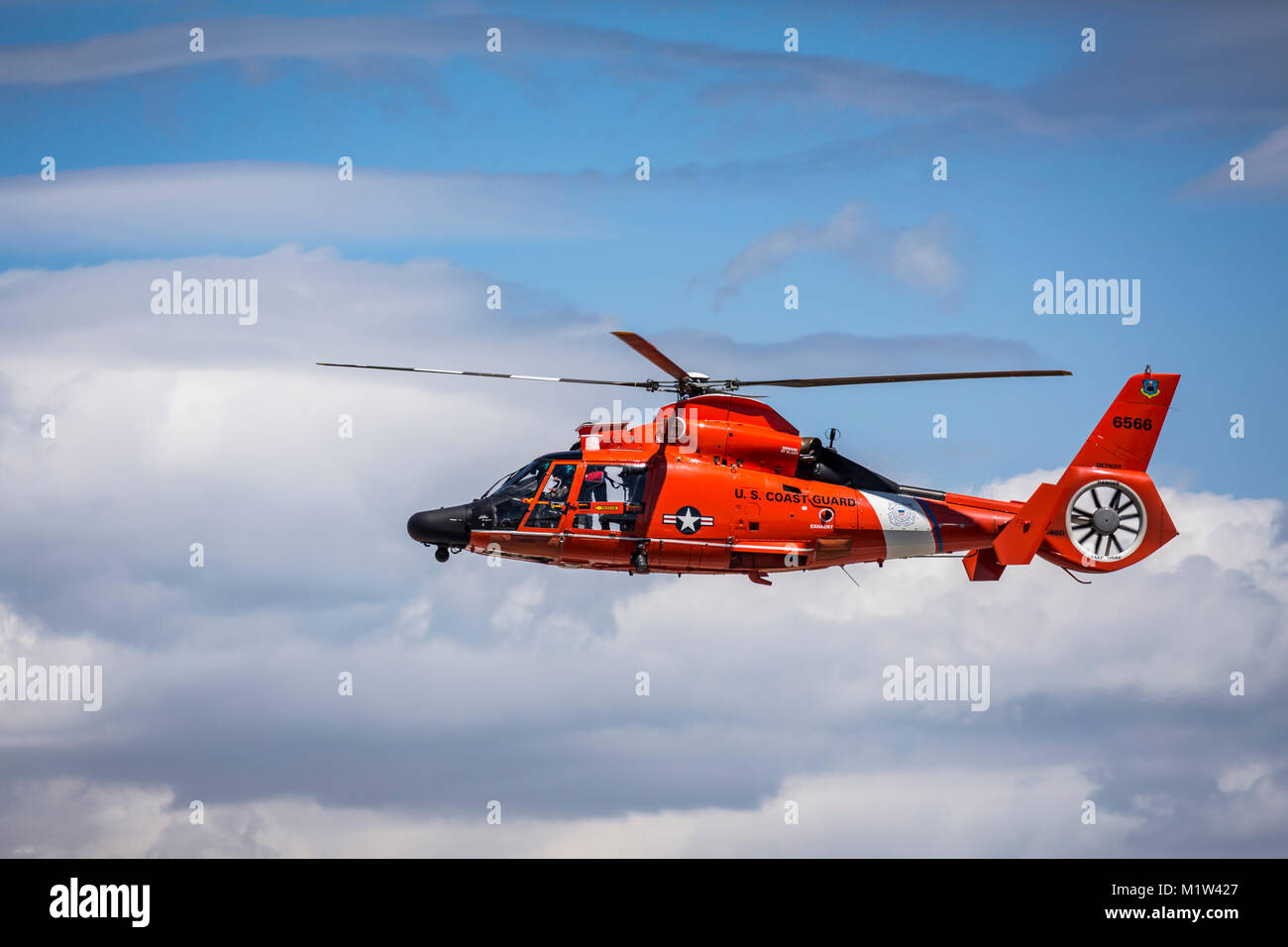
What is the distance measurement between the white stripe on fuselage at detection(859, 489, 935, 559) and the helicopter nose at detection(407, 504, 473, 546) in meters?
11.7

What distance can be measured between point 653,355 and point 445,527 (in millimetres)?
7963

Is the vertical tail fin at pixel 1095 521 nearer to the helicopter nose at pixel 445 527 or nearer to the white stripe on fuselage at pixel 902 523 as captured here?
the white stripe on fuselage at pixel 902 523

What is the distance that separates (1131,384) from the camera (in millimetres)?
46031

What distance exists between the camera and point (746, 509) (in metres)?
42.9

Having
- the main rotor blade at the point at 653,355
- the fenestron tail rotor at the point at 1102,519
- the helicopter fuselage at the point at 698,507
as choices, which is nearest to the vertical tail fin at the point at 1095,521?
the fenestron tail rotor at the point at 1102,519

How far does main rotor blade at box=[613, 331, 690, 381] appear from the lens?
40.0 meters

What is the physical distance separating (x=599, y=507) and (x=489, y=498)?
3326 millimetres

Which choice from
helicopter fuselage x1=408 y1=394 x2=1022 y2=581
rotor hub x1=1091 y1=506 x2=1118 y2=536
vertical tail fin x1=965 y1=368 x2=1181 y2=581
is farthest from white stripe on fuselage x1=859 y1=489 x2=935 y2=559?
rotor hub x1=1091 y1=506 x2=1118 y2=536

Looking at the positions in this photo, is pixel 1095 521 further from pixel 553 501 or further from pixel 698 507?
pixel 553 501

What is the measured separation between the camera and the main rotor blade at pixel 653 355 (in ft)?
131

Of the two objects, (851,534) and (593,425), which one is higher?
(593,425)
